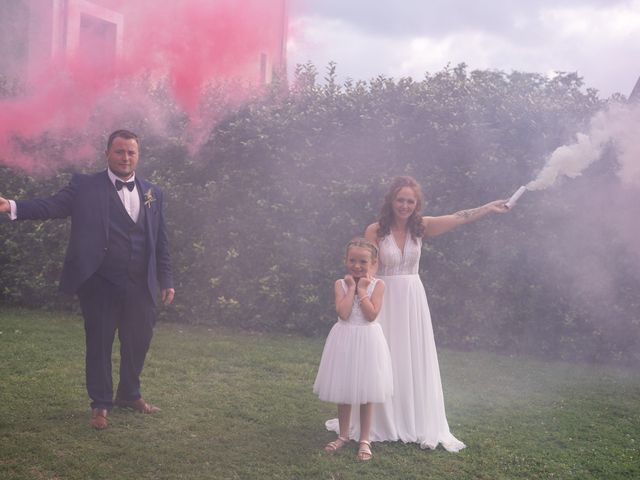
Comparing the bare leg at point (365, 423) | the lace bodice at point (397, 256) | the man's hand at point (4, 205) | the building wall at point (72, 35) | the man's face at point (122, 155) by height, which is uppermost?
the building wall at point (72, 35)

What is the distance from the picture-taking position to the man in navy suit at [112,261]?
5652 mm

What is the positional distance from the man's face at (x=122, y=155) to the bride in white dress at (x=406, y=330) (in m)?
2.08

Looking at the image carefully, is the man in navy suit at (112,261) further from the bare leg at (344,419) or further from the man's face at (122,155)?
the bare leg at (344,419)

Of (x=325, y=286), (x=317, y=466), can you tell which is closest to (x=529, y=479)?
(x=317, y=466)

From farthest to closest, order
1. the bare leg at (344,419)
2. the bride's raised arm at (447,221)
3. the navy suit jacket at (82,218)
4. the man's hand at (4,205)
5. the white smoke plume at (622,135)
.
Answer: the white smoke plume at (622,135)
the bride's raised arm at (447,221)
the navy suit jacket at (82,218)
the bare leg at (344,419)
the man's hand at (4,205)

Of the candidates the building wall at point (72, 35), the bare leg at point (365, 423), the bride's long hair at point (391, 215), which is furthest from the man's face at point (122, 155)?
the building wall at point (72, 35)

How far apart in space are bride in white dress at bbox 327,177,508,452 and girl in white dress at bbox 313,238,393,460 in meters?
0.29

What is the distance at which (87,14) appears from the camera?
507 inches

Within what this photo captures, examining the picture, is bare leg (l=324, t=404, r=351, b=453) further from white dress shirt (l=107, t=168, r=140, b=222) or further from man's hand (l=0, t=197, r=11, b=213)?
man's hand (l=0, t=197, r=11, b=213)

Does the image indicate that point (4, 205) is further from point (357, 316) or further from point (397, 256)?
point (397, 256)

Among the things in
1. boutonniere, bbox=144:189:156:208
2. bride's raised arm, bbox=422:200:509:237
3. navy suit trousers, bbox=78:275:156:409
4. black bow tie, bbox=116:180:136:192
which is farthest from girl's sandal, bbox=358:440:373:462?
black bow tie, bbox=116:180:136:192

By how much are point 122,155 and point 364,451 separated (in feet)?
10.1

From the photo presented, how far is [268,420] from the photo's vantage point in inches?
239

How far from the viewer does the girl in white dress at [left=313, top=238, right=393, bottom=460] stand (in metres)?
5.22
